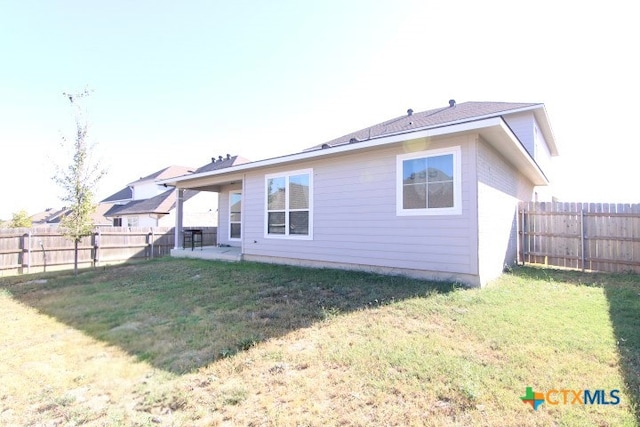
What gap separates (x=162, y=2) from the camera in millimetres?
Answer: 7684

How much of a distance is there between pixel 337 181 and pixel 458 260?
10.2 feet

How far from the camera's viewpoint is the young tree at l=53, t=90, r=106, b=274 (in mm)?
8602

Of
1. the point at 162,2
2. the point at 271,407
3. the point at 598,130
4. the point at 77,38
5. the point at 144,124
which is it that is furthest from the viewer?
the point at 598,130

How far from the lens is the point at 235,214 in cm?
1229

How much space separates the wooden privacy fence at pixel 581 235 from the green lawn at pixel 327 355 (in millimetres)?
2225

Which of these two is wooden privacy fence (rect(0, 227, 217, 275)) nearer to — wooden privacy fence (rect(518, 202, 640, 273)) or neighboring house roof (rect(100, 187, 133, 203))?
wooden privacy fence (rect(518, 202, 640, 273))


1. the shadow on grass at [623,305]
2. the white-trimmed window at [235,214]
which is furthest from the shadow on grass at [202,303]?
the white-trimmed window at [235,214]

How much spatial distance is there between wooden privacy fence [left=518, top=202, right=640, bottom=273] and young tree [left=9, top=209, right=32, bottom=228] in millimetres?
33802

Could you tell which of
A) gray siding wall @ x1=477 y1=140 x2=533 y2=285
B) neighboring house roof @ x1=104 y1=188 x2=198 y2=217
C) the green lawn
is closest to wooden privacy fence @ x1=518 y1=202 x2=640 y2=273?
gray siding wall @ x1=477 y1=140 x2=533 y2=285

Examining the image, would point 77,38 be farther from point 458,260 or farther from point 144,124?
point 458,260

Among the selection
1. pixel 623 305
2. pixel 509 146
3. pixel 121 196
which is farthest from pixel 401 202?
pixel 121 196

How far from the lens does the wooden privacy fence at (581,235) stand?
7.35 meters

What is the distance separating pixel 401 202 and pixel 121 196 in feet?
106

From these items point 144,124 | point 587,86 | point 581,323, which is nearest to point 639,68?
point 587,86
